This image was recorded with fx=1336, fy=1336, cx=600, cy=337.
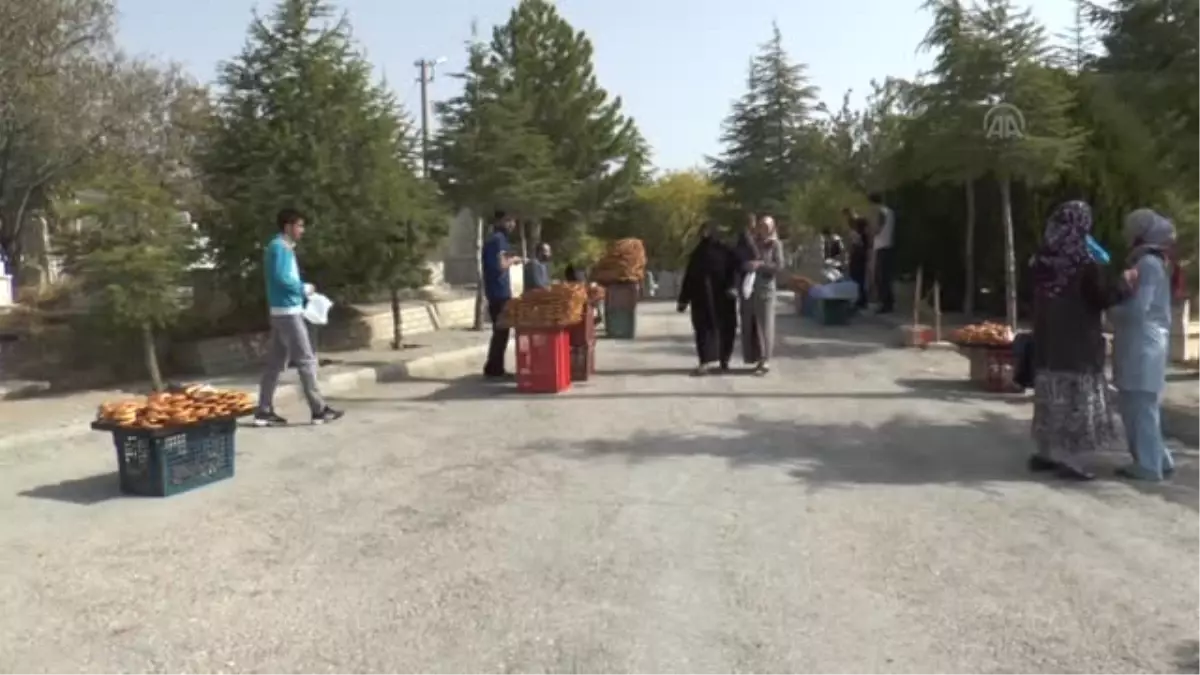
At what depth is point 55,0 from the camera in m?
25.1

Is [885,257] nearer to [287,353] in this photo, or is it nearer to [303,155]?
[303,155]

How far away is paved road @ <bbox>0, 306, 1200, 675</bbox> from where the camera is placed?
564 cm

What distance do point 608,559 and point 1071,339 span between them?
3.89 metres

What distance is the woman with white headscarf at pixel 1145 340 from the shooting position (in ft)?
29.6

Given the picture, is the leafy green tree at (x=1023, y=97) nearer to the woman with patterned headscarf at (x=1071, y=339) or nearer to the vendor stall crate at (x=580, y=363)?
the vendor stall crate at (x=580, y=363)

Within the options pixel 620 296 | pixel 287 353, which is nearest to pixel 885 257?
pixel 620 296

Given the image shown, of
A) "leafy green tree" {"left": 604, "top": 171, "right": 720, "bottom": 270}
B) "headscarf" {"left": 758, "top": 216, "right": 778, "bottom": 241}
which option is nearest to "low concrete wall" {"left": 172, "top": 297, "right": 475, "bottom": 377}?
"headscarf" {"left": 758, "top": 216, "right": 778, "bottom": 241}

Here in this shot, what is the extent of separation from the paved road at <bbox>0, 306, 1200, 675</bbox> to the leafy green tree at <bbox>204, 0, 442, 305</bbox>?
549 centimetres

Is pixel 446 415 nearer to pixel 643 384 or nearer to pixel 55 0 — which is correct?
pixel 643 384

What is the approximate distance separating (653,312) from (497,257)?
14.6 meters

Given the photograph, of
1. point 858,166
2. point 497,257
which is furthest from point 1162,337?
point 858,166

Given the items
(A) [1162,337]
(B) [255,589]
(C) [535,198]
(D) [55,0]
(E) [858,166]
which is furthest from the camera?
(E) [858,166]

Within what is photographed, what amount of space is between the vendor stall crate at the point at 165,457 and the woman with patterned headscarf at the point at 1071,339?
5687 millimetres

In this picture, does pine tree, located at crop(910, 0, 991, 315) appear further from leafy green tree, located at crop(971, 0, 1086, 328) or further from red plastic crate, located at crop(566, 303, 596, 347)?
red plastic crate, located at crop(566, 303, 596, 347)
